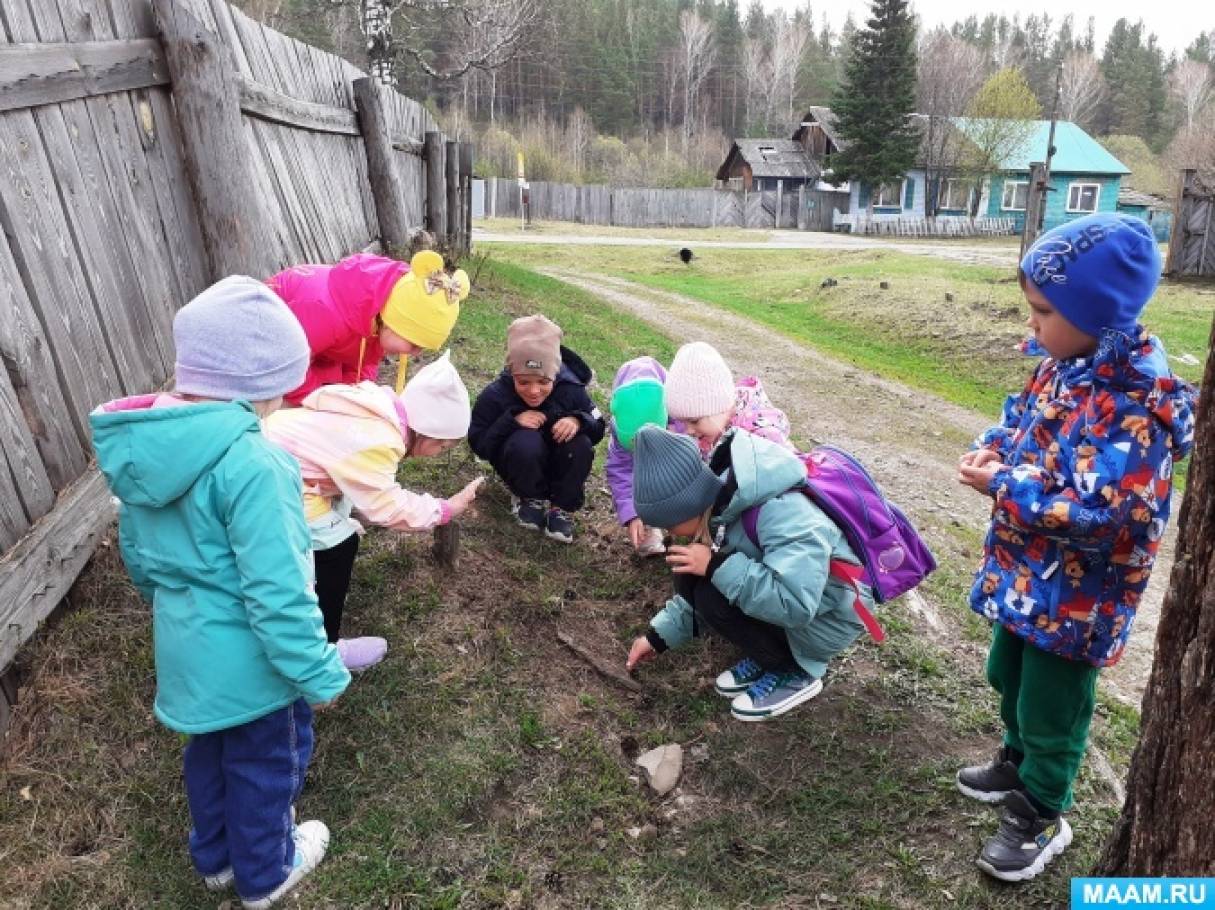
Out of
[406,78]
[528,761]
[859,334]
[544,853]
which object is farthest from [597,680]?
[406,78]

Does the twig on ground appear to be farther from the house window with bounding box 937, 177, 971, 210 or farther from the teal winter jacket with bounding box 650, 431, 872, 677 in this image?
the house window with bounding box 937, 177, 971, 210

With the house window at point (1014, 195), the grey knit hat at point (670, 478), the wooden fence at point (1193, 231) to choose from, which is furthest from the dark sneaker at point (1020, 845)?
the house window at point (1014, 195)

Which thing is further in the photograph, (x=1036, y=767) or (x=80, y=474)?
(x=80, y=474)

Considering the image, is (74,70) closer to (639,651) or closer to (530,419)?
(530,419)

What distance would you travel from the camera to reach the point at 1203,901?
1738 millimetres

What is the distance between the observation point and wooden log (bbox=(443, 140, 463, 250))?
12.1 meters

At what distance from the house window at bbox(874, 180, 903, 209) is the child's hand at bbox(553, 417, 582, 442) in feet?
142

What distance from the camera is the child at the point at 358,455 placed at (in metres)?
2.77

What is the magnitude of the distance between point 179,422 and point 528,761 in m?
1.55

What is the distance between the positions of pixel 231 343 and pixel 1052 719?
7.73ft

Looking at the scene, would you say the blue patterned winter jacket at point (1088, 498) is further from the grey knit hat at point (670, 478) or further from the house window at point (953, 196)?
the house window at point (953, 196)

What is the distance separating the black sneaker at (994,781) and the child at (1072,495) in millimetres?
155

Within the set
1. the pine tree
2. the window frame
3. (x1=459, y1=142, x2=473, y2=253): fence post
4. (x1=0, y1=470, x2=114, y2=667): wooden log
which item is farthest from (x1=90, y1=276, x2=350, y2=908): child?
the window frame

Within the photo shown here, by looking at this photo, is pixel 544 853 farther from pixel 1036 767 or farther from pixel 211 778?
pixel 1036 767
